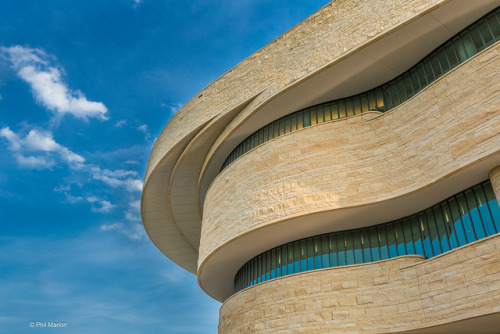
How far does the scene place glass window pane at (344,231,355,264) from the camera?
43.8 ft

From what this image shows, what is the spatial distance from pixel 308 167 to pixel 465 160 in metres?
4.90

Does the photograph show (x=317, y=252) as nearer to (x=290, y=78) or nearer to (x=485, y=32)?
(x=290, y=78)

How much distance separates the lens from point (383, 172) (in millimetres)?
12617

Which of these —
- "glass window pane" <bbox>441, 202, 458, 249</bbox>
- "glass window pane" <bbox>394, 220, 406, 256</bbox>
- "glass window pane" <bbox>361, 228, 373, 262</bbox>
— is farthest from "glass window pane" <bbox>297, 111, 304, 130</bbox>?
"glass window pane" <bbox>441, 202, 458, 249</bbox>

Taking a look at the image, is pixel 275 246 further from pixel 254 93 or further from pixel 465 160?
pixel 465 160

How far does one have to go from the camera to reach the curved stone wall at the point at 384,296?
969cm

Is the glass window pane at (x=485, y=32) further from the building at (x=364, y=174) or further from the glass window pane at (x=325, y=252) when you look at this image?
the glass window pane at (x=325, y=252)

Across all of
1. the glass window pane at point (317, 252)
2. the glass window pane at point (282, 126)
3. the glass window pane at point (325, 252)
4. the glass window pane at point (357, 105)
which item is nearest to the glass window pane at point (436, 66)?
the glass window pane at point (357, 105)

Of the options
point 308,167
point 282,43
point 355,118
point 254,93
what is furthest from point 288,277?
point 282,43

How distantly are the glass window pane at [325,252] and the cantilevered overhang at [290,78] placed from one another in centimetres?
494

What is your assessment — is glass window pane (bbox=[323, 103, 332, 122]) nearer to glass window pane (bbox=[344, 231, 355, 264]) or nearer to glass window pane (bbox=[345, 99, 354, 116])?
glass window pane (bbox=[345, 99, 354, 116])

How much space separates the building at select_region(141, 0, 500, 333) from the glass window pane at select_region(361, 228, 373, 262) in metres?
0.05

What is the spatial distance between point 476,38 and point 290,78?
5742 millimetres

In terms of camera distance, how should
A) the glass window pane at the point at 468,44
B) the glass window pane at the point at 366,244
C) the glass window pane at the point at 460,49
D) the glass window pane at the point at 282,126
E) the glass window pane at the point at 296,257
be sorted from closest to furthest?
1. the glass window pane at the point at 468,44
2. the glass window pane at the point at 460,49
3. the glass window pane at the point at 366,244
4. the glass window pane at the point at 296,257
5. the glass window pane at the point at 282,126
